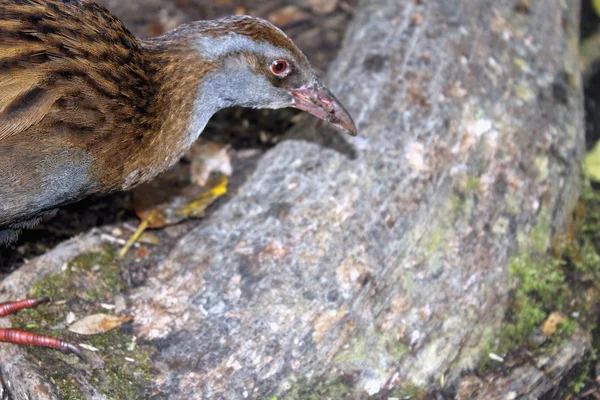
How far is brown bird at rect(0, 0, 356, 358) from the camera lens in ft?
10.9

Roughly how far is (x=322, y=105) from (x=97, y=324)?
65.7 inches

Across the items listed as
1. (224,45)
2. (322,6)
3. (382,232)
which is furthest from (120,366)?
(322,6)

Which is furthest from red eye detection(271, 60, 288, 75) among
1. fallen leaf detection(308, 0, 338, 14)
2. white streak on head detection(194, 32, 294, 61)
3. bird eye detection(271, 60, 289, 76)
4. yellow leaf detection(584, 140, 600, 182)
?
fallen leaf detection(308, 0, 338, 14)

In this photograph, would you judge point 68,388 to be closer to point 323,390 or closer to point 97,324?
point 97,324

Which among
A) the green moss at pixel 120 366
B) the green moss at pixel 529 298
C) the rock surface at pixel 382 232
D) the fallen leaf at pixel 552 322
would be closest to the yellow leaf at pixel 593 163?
the rock surface at pixel 382 232

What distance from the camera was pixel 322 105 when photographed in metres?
4.11

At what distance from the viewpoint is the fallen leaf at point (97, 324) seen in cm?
370

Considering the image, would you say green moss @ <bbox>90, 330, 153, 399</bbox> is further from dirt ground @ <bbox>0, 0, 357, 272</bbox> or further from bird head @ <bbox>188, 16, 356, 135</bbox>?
bird head @ <bbox>188, 16, 356, 135</bbox>

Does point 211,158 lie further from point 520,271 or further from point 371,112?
point 520,271

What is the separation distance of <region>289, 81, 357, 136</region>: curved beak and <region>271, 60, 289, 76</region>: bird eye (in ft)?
0.44

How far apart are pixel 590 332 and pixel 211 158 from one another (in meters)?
2.65

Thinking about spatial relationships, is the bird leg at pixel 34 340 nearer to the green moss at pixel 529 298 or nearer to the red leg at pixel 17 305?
the red leg at pixel 17 305

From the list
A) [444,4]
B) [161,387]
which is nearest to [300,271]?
[161,387]

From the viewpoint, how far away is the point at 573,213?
4.87 metres
